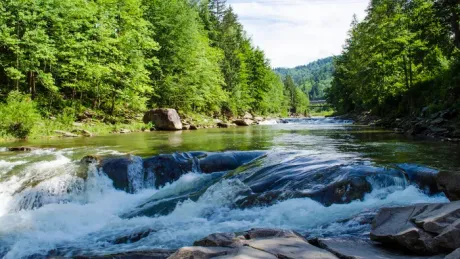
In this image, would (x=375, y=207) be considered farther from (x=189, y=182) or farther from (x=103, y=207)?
(x=103, y=207)

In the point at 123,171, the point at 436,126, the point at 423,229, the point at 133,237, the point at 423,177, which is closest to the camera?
the point at 423,229

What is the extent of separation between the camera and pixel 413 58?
24.3 meters

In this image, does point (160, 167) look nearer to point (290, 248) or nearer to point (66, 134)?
point (290, 248)

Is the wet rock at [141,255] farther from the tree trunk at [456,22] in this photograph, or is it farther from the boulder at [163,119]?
the boulder at [163,119]

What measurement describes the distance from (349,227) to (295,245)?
2.28m

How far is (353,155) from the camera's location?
461 inches

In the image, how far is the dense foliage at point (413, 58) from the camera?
18.9 m

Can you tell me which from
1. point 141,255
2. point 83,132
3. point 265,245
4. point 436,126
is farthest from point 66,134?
point 436,126

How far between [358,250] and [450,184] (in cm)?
254

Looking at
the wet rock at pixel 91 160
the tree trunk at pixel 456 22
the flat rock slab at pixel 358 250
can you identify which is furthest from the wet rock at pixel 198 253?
the tree trunk at pixel 456 22

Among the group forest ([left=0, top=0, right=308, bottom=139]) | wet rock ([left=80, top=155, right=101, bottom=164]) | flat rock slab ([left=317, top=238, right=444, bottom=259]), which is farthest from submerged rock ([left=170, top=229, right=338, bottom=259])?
forest ([left=0, top=0, right=308, bottom=139])

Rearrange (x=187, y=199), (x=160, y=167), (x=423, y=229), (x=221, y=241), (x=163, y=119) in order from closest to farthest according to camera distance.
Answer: (x=423, y=229)
(x=221, y=241)
(x=187, y=199)
(x=160, y=167)
(x=163, y=119)

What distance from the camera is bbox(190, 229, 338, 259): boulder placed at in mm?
3857

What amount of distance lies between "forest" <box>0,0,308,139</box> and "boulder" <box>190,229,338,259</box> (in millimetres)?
17010
